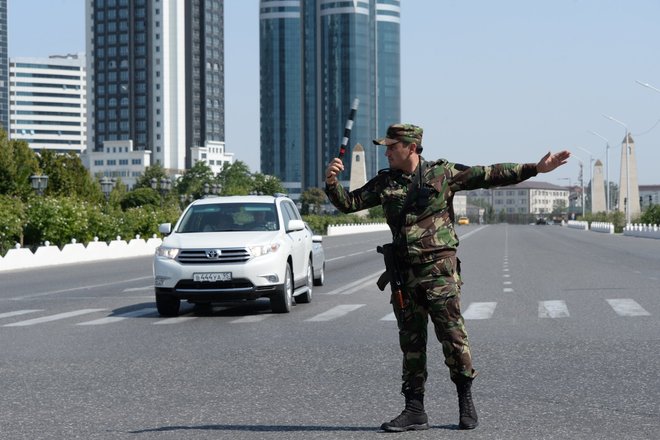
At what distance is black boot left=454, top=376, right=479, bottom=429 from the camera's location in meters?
7.35

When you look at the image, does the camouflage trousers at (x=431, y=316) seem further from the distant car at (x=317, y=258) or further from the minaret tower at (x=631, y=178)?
the minaret tower at (x=631, y=178)

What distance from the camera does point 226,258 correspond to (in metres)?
16.6

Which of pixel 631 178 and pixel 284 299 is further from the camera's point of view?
pixel 631 178

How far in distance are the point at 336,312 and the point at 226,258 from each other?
194 centimetres

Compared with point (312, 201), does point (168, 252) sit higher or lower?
lower

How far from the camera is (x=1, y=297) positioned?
23.1 meters

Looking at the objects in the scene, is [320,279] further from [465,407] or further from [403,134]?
[403,134]

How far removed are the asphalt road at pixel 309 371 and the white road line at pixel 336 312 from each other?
2.2 inches

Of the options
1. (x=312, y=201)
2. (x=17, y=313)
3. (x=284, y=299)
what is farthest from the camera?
(x=312, y=201)

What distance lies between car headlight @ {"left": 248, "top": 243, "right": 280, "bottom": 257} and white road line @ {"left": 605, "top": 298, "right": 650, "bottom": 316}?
4972 mm

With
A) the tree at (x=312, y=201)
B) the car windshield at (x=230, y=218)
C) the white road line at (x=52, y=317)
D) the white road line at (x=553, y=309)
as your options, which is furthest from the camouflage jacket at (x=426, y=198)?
the tree at (x=312, y=201)

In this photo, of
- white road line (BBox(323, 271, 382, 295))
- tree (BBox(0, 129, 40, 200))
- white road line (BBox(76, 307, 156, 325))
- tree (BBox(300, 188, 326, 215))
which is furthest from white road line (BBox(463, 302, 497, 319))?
tree (BBox(300, 188, 326, 215))

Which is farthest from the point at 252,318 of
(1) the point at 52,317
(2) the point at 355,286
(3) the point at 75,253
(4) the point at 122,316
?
(3) the point at 75,253

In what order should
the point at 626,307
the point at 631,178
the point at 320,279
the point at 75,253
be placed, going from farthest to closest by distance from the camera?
the point at 631,178
the point at 75,253
the point at 320,279
the point at 626,307
